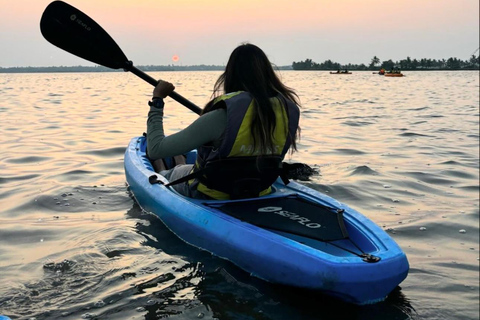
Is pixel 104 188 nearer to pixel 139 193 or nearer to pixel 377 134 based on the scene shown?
pixel 139 193

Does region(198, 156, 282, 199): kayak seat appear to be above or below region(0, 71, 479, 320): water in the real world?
above

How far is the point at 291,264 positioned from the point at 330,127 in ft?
27.8

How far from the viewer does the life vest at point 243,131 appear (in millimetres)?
3053

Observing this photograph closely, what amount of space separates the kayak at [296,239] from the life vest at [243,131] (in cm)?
32

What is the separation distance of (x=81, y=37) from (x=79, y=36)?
2 centimetres

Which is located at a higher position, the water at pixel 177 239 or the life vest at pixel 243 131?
the life vest at pixel 243 131

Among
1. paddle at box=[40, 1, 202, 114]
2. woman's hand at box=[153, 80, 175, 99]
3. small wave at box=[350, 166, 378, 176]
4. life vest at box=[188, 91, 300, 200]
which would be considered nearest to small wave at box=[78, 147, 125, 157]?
paddle at box=[40, 1, 202, 114]

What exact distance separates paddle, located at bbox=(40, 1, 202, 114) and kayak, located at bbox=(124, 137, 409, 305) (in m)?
1.19

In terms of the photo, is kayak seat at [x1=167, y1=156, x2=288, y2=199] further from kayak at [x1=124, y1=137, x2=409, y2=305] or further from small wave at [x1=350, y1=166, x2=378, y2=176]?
small wave at [x1=350, y1=166, x2=378, y2=176]

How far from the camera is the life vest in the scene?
A: 3.05 meters

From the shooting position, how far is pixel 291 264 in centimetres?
282

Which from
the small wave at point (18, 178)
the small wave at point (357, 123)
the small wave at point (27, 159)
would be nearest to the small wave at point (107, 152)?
the small wave at point (27, 159)

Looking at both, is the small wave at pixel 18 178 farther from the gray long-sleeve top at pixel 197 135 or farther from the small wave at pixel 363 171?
the small wave at pixel 363 171

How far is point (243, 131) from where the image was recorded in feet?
10.2
